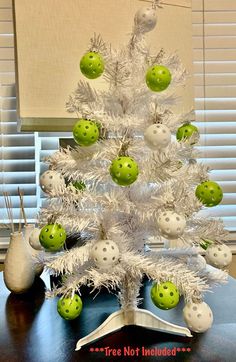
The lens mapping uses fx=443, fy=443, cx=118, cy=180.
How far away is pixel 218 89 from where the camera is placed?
1428 millimetres

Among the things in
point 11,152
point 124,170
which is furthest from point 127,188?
point 11,152

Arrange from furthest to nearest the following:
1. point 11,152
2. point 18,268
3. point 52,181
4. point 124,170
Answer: point 11,152 < point 18,268 < point 52,181 < point 124,170

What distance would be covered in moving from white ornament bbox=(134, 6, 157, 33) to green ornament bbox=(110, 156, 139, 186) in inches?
9.5

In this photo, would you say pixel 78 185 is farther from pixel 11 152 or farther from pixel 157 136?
pixel 11 152

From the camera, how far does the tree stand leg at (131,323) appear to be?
76 cm

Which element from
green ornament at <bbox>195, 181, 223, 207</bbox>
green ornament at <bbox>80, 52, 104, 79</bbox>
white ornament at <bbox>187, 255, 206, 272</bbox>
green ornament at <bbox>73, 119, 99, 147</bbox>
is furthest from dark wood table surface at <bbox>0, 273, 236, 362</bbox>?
green ornament at <bbox>80, 52, 104, 79</bbox>

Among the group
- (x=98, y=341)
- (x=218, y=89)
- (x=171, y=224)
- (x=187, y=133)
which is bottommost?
(x=98, y=341)

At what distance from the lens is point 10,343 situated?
30.3 inches

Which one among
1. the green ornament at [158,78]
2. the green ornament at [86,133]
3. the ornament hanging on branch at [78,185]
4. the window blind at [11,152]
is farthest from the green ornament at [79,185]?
the window blind at [11,152]

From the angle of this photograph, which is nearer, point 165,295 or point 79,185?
point 165,295

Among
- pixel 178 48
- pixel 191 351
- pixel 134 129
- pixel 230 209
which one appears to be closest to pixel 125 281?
pixel 191 351

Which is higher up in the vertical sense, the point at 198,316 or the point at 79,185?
the point at 79,185

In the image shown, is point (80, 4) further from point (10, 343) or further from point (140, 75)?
point (10, 343)

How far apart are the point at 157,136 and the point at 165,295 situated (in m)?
0.25
